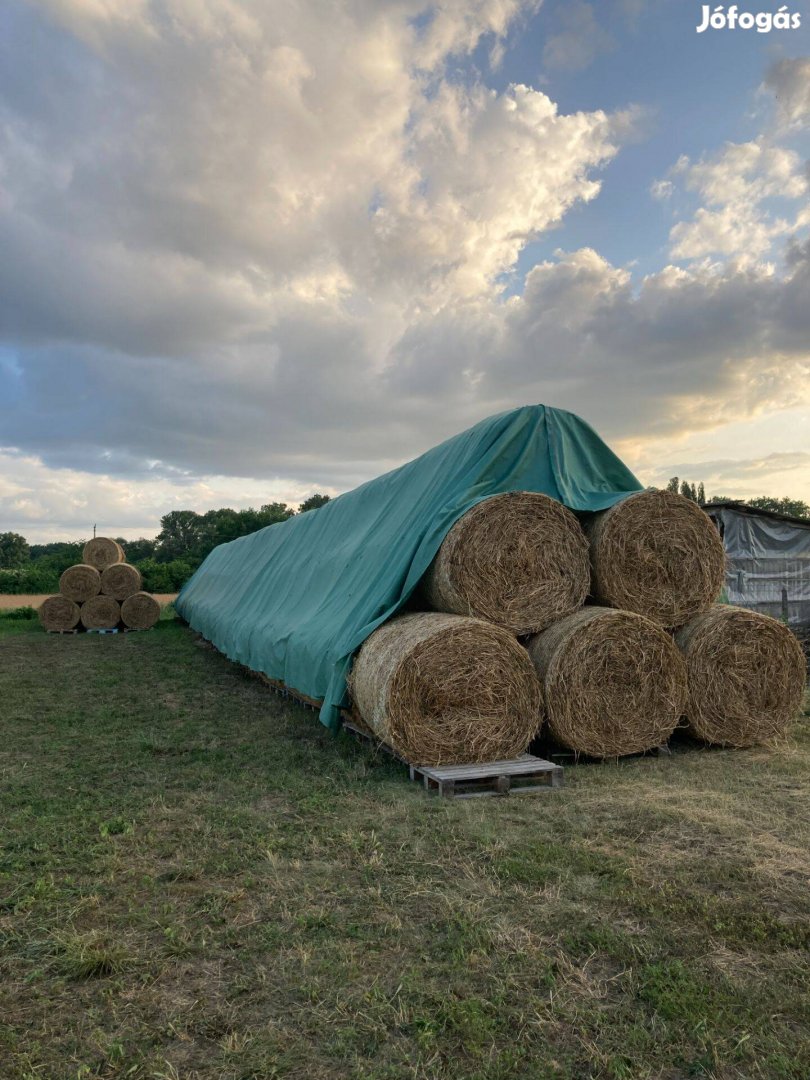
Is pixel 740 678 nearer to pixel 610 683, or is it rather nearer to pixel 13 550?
pixel 610 683

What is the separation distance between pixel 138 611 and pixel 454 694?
56.3 feet

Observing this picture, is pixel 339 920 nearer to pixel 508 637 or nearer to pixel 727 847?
pixel 727 847

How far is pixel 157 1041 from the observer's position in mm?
2439

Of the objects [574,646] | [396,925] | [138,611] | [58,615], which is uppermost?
[574,646]

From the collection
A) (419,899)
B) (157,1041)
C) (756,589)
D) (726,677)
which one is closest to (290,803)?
(419,899)

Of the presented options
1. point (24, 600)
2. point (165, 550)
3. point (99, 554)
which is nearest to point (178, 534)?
point (165, 550)

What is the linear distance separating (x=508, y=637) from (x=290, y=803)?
2.13 meters

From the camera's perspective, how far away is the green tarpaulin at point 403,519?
707cm

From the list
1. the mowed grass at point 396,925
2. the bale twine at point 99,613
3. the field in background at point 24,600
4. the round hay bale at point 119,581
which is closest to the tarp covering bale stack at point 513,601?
the mowed grass at point 396,925

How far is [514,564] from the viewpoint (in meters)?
6.62

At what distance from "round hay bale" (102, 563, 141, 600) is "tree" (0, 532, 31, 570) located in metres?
34.8

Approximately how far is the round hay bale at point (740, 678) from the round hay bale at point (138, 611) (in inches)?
680

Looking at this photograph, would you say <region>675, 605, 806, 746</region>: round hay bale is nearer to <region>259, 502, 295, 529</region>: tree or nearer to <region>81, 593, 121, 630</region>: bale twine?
<region>81, 593, 121, 630</region>: bale twine

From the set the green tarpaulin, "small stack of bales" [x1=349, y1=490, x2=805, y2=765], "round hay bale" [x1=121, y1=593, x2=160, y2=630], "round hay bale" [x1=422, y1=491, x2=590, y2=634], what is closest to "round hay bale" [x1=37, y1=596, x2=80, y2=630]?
"round hay bale" [x1=121, y1=593, x2=160, y2=630]
